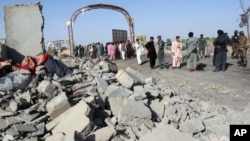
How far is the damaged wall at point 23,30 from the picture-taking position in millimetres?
9977

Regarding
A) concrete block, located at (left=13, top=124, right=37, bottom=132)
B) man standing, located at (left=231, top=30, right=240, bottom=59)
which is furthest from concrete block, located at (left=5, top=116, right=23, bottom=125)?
man standing, located at (left=231, top=30, right=240, bottom=59)

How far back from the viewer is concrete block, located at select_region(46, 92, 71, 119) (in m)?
5.71

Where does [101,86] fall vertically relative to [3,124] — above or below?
above

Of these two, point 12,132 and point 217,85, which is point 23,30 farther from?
point 217,85

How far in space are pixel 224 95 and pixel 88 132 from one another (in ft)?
13.5

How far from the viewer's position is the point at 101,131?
514cm

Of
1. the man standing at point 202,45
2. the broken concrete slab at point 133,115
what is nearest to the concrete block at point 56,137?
the broken concrete slab at point 133,115

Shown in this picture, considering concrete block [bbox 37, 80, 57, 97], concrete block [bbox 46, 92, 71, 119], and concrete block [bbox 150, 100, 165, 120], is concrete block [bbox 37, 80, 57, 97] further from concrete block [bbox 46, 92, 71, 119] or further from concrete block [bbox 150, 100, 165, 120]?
concrete block [bbox 150, 100, 165, 120]

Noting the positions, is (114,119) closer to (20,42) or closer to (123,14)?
(20,42)

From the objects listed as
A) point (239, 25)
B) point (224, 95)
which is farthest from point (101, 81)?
point (239, 25)

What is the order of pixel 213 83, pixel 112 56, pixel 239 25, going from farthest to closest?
1. pixel 239 25
2. pixel 112 56
3. pixel 213 83

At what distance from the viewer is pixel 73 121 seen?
207 inches

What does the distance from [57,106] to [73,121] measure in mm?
603

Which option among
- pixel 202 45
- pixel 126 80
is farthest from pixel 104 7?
pixel 126 80
